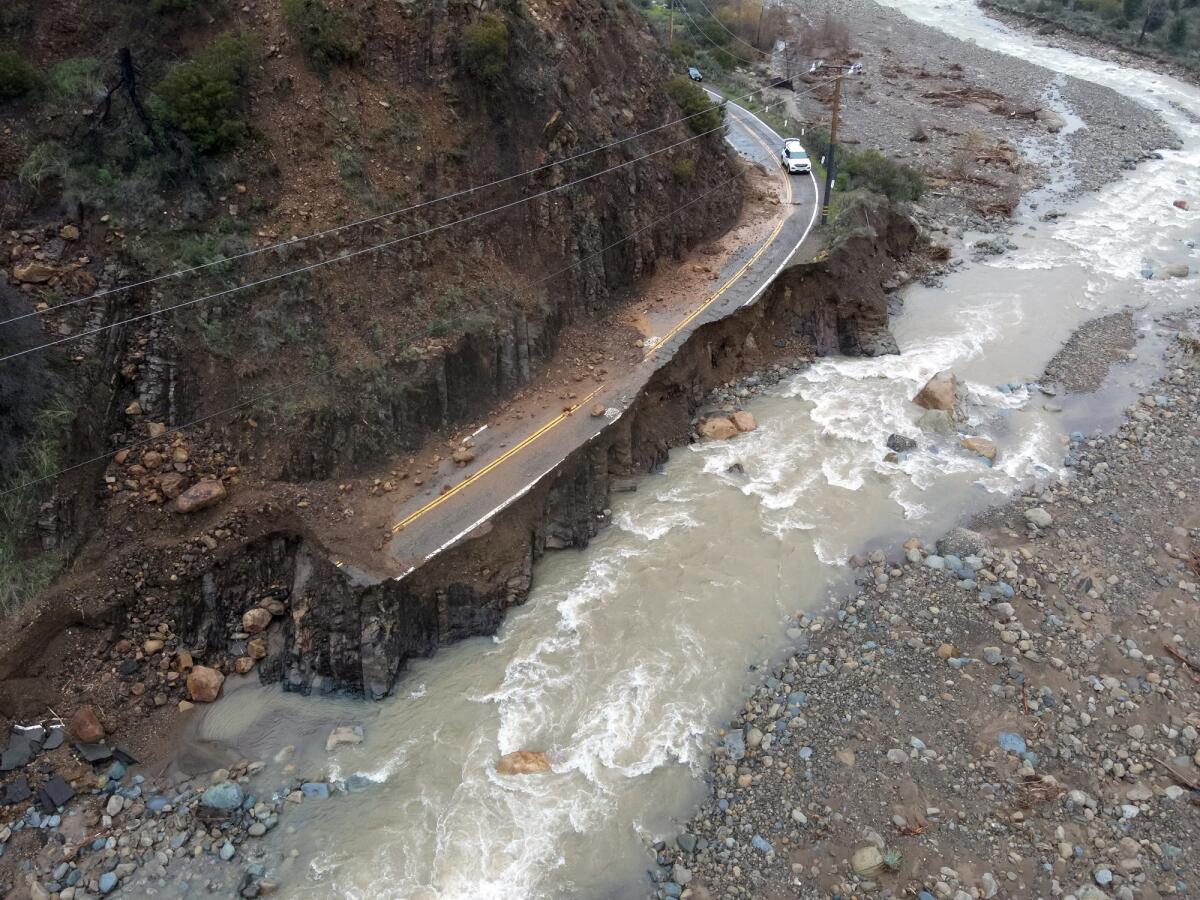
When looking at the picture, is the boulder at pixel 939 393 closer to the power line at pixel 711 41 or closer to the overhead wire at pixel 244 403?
the overhead wire at pixel 244 403

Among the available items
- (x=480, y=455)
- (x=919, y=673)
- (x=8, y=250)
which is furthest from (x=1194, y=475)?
(x=8, y=250)

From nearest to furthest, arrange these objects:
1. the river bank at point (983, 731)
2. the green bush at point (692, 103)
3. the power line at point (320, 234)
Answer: the river bank at point (983, 731) < the power line at point (320, 234) < the green bush at point (692, 103)

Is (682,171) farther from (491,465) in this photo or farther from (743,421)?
(491,465)

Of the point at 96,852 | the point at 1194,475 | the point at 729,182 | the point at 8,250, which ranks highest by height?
the point at 8,250

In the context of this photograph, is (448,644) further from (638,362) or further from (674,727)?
(638,362)

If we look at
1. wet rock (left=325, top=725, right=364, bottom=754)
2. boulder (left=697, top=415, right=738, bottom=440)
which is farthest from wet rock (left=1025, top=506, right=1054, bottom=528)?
wet rock (left=325, top=725, right=364, bottom=754)

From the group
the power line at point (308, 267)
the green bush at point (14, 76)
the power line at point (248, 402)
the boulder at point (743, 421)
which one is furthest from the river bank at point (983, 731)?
the green bush at point (14, 76)
